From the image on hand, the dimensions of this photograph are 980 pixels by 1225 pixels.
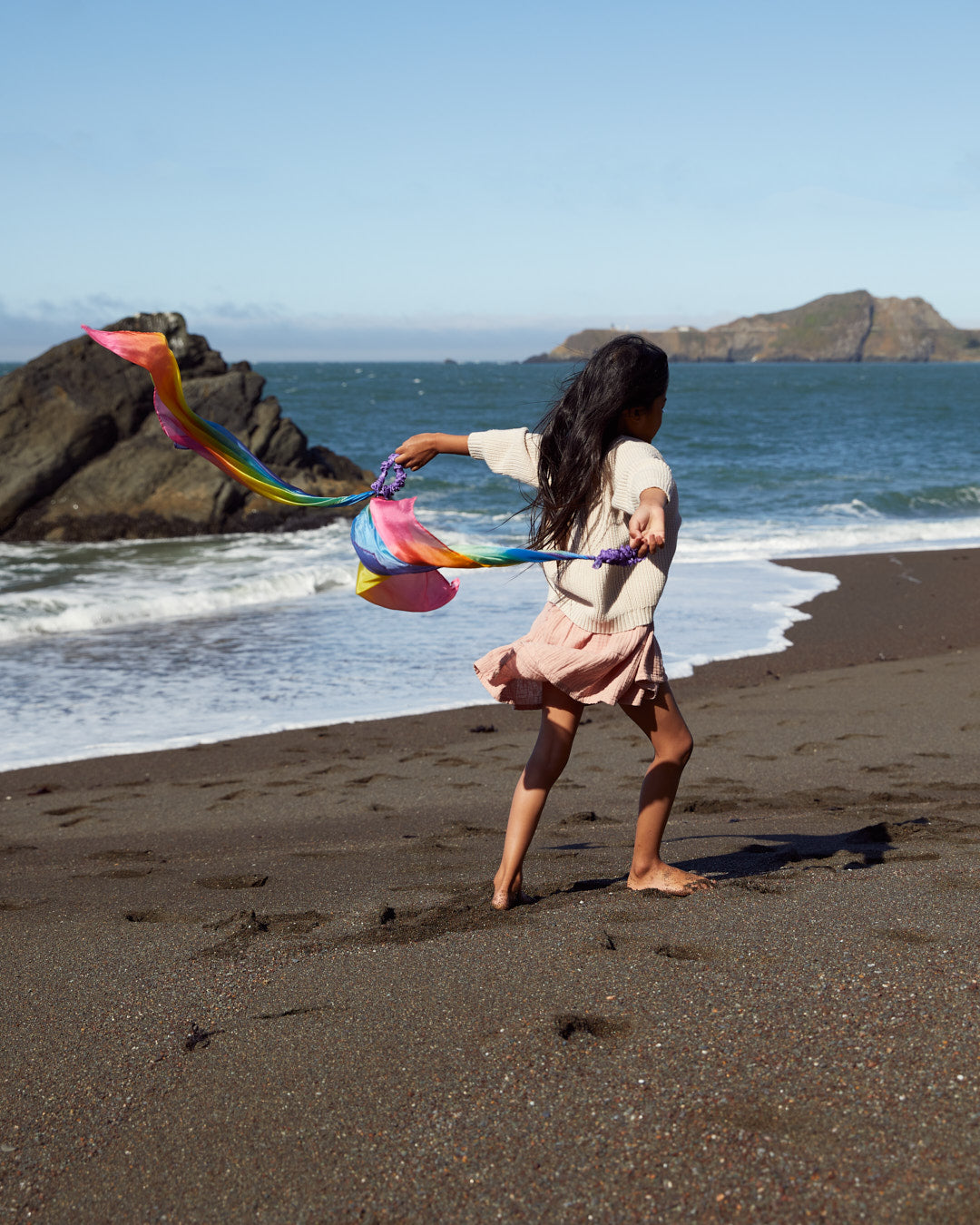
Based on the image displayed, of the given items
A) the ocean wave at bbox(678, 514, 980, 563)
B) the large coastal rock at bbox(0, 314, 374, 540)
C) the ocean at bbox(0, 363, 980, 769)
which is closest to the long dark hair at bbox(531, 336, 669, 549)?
the ocean at bbox(0, 363, 980, 769)

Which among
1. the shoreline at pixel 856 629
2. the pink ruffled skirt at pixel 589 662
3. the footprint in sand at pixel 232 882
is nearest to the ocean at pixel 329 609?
the shoreline at pixel 856 629

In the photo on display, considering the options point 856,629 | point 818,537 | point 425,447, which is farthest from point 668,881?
point 818,537

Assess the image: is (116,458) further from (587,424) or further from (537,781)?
(587,424)

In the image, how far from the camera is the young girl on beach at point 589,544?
116 inches

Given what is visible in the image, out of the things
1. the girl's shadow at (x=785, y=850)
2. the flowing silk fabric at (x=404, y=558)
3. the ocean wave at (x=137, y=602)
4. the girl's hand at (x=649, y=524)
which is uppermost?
the girl's hand at (x=649, y=524)

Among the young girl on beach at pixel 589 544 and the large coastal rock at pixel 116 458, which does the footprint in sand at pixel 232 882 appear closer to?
the young girl on beach at pixel 589 544

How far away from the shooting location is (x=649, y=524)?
9.04ft

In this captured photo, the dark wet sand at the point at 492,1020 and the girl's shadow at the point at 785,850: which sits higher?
the dark wet sand at the point at 492,1020

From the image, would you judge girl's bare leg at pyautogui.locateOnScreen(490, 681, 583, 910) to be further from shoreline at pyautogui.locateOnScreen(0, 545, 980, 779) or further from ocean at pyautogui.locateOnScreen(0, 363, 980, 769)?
shoreline at pyautogui.locateOnScreen(0, 545, 980, 779)

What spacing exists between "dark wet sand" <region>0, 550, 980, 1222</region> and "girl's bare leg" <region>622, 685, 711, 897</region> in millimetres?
125

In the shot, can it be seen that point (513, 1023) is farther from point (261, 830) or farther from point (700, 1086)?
Result: point (261, 830)

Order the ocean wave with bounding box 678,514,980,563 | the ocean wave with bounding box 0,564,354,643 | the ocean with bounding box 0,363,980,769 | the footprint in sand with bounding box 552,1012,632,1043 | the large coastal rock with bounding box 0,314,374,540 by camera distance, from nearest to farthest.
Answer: the footprint in sand with bounding box 552,1012,632,1043, the ocean with bounding box 0,363,980,769, the ocean wave with bounding box 0,564,354,643, the ocean wave with bounding box 678,514,980,563, the large coastal rock with bounding box 0,314,374,540

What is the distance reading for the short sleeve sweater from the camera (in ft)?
9.63

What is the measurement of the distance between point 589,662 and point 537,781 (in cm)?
45
